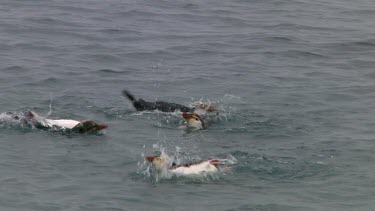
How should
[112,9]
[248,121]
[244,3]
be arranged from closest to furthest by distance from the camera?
[248,121] < [112,9] < [244,3]

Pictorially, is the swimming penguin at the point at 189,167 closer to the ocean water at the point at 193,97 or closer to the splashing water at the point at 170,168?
the splashing water at the point at 170,168

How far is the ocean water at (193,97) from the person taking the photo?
11414 mm

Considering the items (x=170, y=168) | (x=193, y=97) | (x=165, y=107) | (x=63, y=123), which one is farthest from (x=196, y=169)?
(x=193, y=97)

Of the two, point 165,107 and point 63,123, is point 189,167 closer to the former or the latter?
point 63,123

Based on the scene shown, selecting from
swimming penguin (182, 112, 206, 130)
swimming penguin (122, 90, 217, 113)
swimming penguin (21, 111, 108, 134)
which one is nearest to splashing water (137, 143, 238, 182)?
swimming penguin (21, 111, 108, 134)

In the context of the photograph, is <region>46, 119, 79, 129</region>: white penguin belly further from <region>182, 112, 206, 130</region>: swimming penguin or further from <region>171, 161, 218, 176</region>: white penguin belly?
<region>171, 161, 218, 176</region>: white penguin belly

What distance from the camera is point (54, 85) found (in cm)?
1662

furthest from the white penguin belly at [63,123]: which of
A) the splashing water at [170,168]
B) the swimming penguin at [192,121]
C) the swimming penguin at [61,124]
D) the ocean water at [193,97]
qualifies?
the swimming penguin at [192,121]

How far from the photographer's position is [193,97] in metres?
16.3

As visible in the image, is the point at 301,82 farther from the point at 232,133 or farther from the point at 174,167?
the point at 174,167

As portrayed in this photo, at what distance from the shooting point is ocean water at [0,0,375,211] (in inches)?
449

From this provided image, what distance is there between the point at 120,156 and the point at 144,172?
2.48 feet

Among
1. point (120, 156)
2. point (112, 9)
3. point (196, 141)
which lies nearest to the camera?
point (120, 156)

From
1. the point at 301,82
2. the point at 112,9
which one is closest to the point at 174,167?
the point at 301,82
